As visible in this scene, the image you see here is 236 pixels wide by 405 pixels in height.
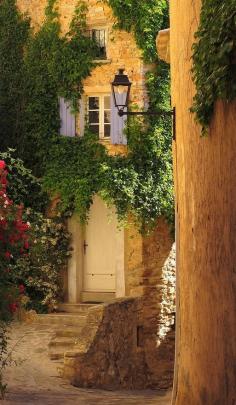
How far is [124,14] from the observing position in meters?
14.9

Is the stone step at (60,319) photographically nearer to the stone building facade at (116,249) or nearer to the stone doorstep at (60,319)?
the stone doorstep at (60,319)

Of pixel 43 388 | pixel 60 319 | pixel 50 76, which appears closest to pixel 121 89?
pixel 43 388

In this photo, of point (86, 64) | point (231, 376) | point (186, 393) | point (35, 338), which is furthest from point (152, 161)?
point (231, 376)

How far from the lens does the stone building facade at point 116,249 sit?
1434 cm

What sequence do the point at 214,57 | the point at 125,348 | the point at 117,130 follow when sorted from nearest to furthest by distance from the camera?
the point at 214,57 < the point at 125,348 < the point at 117,130

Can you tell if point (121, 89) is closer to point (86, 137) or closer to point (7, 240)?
point (7, 240)

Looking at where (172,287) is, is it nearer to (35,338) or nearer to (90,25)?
(35,338)

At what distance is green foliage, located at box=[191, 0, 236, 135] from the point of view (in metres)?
3.85

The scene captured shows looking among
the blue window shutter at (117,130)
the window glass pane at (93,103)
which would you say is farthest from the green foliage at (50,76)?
the blue window shutter at (117,130)

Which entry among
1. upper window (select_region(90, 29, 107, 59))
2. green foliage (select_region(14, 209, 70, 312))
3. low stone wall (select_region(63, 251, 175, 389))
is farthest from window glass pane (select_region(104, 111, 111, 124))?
low stone wall (select_region(63, 251, 175, 389))

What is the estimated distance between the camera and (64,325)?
535 inches

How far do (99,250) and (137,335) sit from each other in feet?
8.20

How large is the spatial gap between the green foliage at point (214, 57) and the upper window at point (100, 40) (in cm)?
1102

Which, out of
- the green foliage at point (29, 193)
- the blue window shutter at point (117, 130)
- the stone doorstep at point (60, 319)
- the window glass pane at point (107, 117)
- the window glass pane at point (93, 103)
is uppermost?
the window glass pane at point (93, 103)
